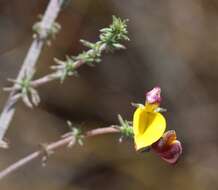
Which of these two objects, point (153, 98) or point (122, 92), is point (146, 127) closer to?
point (153, 98)

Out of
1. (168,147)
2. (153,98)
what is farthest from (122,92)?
(168,147)

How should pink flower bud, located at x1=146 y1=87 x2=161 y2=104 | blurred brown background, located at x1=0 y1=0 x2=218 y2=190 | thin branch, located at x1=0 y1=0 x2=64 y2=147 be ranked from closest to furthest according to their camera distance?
thin branch, located at x1=0 y1=0 x2=64 y2=147, pink flower bud, located at x1=146 y1=87 x2=161 y2=104, blurred brown background, located at x1=0 y1=0 x2=218 y2=190

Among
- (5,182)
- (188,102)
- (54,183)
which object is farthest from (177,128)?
(5,182)

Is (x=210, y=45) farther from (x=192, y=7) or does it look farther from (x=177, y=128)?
(x=177, y=128)

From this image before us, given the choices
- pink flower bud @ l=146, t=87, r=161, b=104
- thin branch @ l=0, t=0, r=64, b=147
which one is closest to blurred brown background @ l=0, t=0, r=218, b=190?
pink flower bud @ l=146, t=87, r=161, b=104

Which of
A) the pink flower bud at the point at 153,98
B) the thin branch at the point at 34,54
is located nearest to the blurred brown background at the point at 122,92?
the pink flower bud at the point at 153,98

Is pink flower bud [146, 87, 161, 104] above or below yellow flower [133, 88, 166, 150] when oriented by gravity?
above

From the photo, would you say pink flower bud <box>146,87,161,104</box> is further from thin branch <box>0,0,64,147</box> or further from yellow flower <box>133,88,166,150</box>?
thin branch <box>0,0,64,147</box>

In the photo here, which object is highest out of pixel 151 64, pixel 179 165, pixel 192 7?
pixel 192 7
